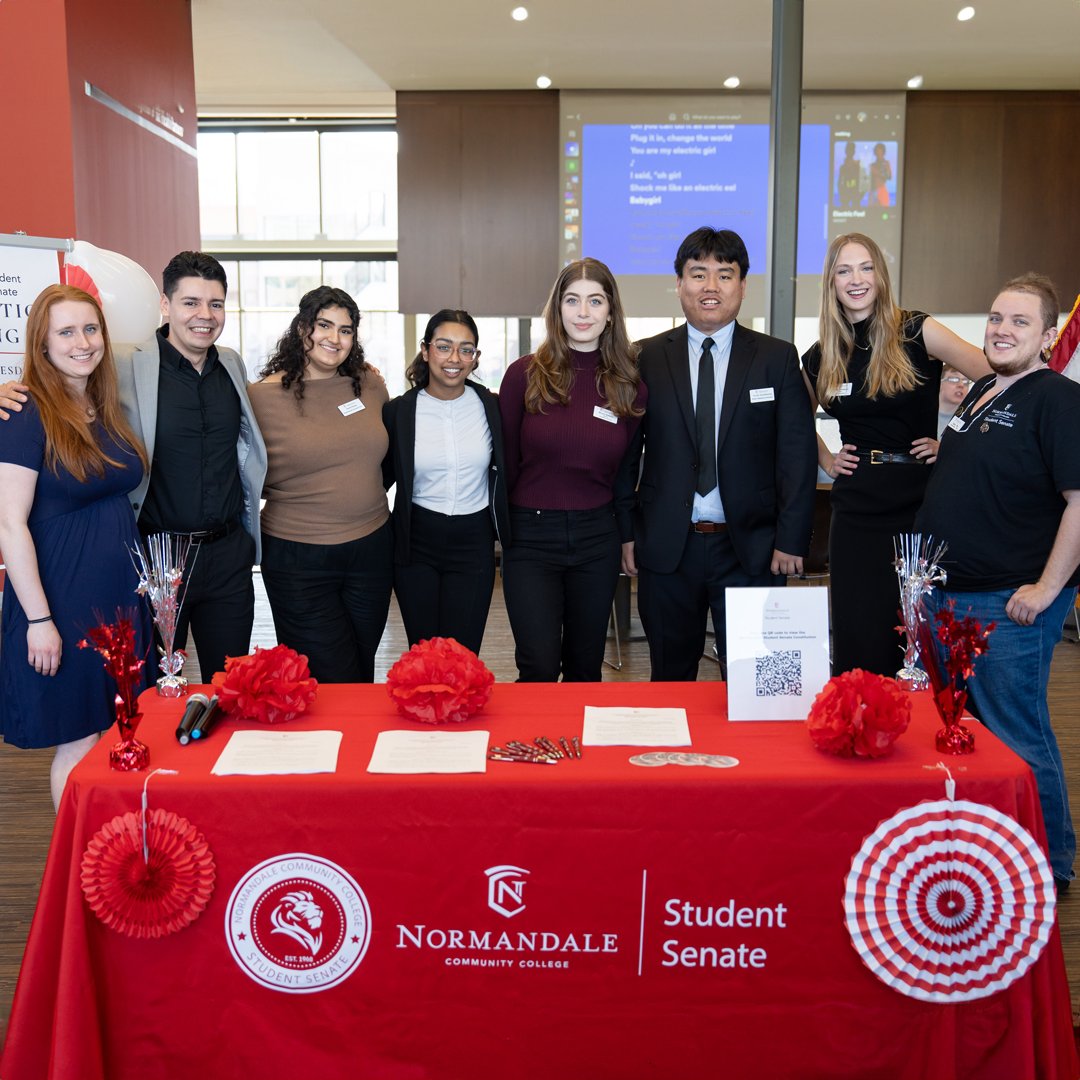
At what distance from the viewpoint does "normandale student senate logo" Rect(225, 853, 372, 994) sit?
1.74m

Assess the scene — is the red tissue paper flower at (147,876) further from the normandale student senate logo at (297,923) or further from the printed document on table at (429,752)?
the printed document on table at (429,752)

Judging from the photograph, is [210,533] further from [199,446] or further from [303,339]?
[303,339]

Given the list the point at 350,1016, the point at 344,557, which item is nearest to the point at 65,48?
the point at 344,557

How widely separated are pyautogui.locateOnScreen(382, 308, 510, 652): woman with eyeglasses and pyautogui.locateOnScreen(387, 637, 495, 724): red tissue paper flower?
93 cm

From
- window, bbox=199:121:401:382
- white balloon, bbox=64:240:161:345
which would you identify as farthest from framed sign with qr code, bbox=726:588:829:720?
window, bbox=199:121:401:382

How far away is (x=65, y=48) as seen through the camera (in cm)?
536

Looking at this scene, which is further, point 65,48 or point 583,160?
point 583,160

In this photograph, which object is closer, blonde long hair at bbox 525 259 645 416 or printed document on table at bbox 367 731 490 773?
printed document on table at bbox 367 731 490 773

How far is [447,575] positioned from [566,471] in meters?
0.47

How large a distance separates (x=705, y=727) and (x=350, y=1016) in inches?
32.1

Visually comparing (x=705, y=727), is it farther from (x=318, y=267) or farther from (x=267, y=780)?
(x=318, y=267)

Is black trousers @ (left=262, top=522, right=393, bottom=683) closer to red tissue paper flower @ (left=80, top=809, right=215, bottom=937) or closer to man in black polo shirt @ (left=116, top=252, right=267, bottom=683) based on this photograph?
man in black polo shirt @ (left=116, top=252, right=267, bottom=683)

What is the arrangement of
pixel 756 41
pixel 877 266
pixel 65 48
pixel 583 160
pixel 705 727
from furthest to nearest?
pixel 583 160, pixel 756 41, pixel 65 48, pixel 877 266, pixel 705 727

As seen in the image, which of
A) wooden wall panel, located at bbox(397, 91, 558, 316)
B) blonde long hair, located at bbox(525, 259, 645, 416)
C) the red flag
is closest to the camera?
blonde long hair, located at bbox(525, 259, 645, 416)
